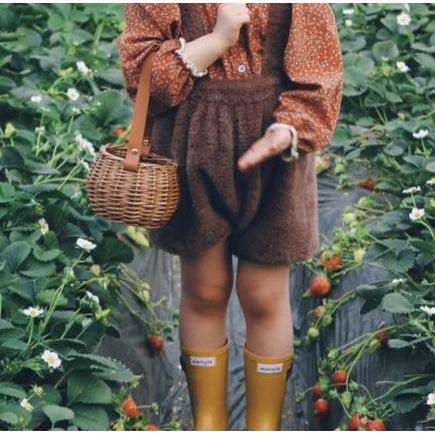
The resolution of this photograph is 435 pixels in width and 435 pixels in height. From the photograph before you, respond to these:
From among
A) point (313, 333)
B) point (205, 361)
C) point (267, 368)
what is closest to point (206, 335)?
point (205, 361)

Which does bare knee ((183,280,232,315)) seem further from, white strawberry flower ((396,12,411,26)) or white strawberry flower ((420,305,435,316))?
white strawberry flower ((396,12,411,26))

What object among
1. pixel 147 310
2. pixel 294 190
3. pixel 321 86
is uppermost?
pixel 321 86

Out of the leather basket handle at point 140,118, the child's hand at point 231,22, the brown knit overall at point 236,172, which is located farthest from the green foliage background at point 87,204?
the child's hand at point 231,22

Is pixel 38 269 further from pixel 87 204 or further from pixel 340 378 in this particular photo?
pixel 340 378

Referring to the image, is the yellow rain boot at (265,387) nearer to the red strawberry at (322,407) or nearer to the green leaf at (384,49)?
the red strawberry at (322,407)

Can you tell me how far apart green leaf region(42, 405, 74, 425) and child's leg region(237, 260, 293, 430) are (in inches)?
20.5

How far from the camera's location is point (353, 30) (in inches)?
184

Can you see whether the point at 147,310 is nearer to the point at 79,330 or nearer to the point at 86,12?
the point at 79,330

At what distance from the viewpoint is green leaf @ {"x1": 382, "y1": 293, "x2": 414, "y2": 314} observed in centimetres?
272

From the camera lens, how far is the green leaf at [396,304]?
8.93ft

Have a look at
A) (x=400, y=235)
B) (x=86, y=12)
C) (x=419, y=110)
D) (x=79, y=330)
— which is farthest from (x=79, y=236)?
(x=86, y=12)

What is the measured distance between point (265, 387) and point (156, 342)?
0.67 meters

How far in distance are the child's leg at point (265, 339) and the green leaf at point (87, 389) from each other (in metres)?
0.37

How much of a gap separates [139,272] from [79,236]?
60 cm
